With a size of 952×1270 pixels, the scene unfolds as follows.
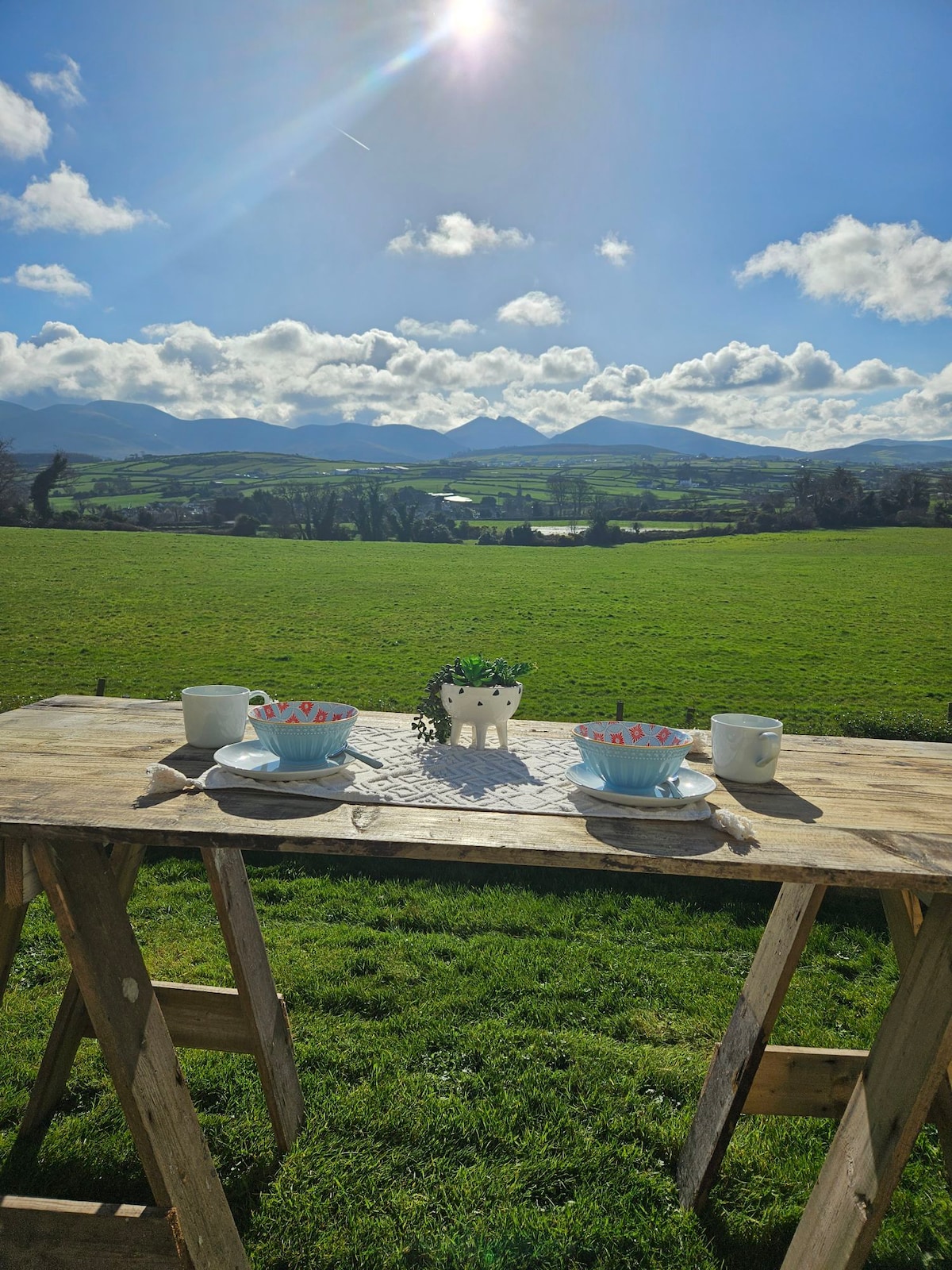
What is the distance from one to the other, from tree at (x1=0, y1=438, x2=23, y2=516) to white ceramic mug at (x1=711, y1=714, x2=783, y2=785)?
50.0m

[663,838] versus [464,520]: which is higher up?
[663,838]

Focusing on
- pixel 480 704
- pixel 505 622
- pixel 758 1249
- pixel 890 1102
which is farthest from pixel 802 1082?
pixel 505 622

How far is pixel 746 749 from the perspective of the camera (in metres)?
2.11

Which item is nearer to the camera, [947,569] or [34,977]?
[34,977]

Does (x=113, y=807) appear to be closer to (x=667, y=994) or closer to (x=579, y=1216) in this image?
(x=579, y=1216)

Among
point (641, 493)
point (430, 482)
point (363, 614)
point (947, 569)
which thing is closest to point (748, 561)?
point (947, 569)

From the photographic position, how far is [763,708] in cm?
1528

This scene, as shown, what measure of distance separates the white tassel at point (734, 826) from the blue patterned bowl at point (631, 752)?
0.17 meters

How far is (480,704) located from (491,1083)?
169 centimetres

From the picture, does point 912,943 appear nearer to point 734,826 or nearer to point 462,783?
point 734,826

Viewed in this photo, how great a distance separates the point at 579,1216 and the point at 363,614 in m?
24.5

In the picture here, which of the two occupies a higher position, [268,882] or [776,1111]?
[776,1111]

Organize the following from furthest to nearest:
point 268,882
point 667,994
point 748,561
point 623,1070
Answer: point 748,561 < point 268,882 < point 667,994 < point 623,1070

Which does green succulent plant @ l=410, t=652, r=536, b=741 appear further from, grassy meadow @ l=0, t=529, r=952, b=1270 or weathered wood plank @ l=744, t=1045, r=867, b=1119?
grassy meadow @ l=0, t=529, r=952, b=1270
